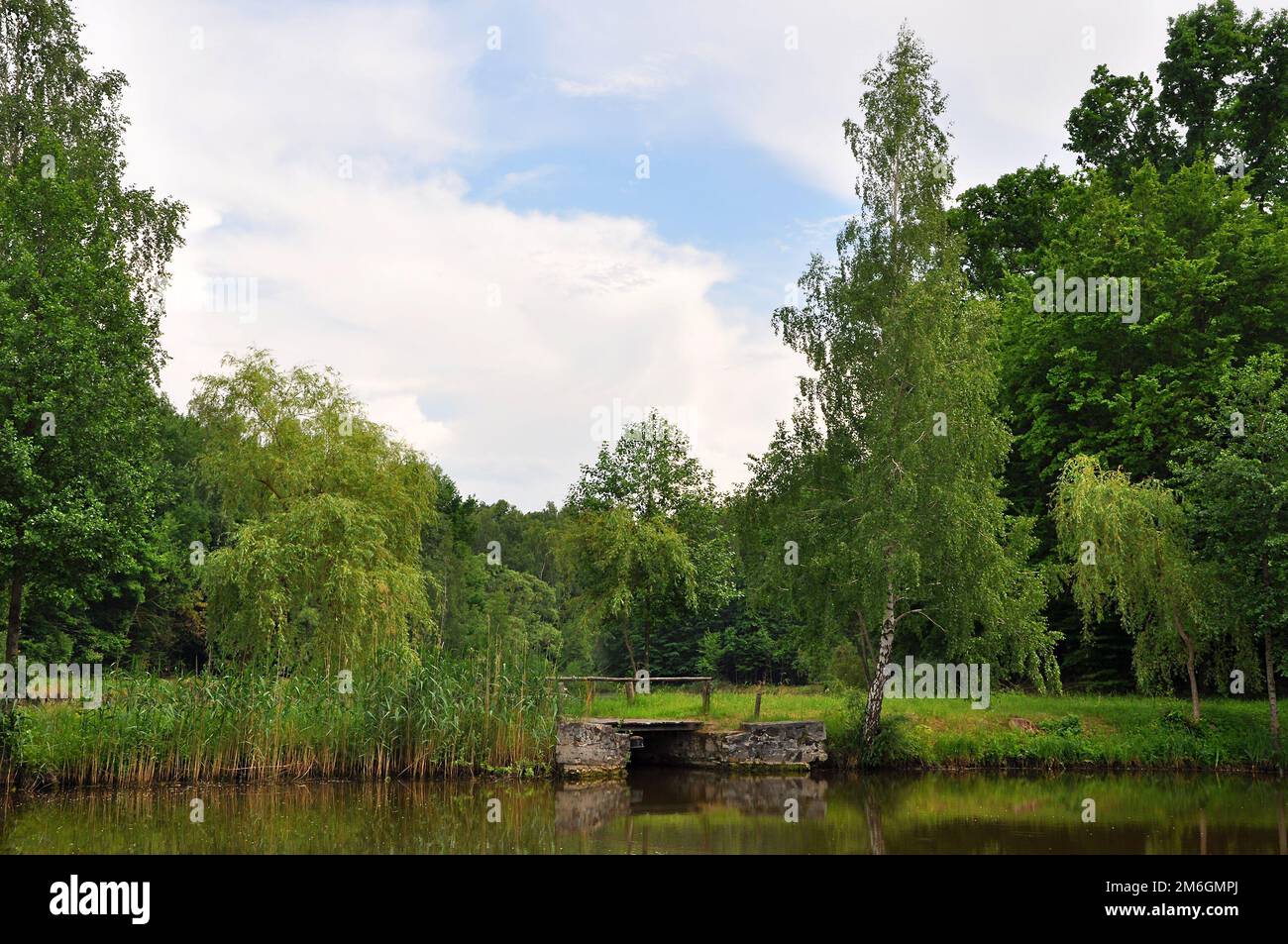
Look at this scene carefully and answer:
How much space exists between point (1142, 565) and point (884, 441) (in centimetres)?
587

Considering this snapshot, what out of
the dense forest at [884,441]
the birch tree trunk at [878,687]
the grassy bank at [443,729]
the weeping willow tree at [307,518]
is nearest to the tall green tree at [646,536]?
the dense forest at [884,441]

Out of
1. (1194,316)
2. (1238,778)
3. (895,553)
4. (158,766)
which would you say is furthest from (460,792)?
(1194,316)

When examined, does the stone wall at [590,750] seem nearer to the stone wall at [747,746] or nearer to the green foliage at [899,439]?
the stone wall at [747,746]

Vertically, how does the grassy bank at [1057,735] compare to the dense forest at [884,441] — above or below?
below

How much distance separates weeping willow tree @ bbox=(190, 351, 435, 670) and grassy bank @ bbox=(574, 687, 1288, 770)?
20.7ft

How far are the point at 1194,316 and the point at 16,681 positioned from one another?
2778 cm

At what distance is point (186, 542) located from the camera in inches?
1682

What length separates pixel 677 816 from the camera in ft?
54.2

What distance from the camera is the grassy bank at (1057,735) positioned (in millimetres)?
21469

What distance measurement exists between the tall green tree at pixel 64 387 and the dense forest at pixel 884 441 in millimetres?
63

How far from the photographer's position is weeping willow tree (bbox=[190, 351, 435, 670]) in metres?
24.2

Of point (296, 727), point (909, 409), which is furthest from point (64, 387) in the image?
point (909, 409)

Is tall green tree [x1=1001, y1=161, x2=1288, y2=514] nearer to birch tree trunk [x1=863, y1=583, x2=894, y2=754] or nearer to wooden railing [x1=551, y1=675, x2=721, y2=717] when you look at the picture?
birch tree trunk [x1=863, y1=583, x2=894, y2=754]

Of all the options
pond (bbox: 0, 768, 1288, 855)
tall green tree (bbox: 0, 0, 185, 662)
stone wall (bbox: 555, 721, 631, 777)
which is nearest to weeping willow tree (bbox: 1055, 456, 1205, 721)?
pond (bbox: 0, 768, 1288, 855)
